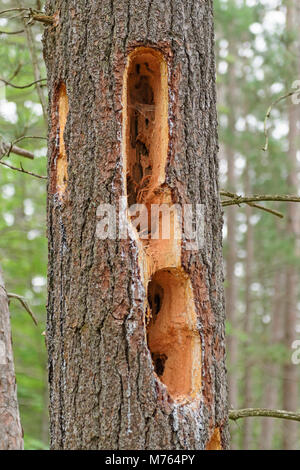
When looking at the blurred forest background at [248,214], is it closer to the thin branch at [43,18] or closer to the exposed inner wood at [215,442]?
the thin branch at [43,18]

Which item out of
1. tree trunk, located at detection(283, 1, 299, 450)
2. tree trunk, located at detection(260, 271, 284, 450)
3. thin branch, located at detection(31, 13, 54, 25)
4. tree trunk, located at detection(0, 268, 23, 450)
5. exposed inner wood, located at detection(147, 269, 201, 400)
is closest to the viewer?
exposed inner wood, located at detection(147, 269, 201, 400)

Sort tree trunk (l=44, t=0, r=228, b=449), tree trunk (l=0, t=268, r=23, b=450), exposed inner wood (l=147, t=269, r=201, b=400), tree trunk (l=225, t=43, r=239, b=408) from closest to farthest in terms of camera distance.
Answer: tree trunk (l=44, t=0, r=228, b=449), exposed inner wood (l=147, t=269, r=201, b=400), tree trunk (l=0, t=268, r=23, b=450), tree trunk (l=225, t=43, r=239, b=408)

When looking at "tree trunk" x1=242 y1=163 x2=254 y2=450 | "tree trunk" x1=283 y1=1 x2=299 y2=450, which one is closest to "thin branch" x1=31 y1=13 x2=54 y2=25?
"tree trunk" x1=283 y1=1 x2=299 y2=450

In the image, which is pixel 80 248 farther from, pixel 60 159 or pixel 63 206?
pixel 60 159

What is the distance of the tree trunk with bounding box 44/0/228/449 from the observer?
2.28 metres

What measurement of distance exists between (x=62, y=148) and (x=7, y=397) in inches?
47.0

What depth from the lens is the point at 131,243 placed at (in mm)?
2355

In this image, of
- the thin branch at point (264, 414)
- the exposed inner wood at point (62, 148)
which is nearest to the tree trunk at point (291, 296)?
the thin branch at point (264, 414)

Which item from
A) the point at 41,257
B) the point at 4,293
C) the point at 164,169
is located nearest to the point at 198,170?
the point at 164,169

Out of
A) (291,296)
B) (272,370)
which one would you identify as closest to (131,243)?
(291,296)

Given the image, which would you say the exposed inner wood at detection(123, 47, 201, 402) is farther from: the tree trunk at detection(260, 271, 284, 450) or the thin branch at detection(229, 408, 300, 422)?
the tree trunk at detection(260, 271, 284, 450)

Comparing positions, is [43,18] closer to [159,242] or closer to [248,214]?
[159,242]

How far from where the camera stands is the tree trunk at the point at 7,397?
2523 millimetres
